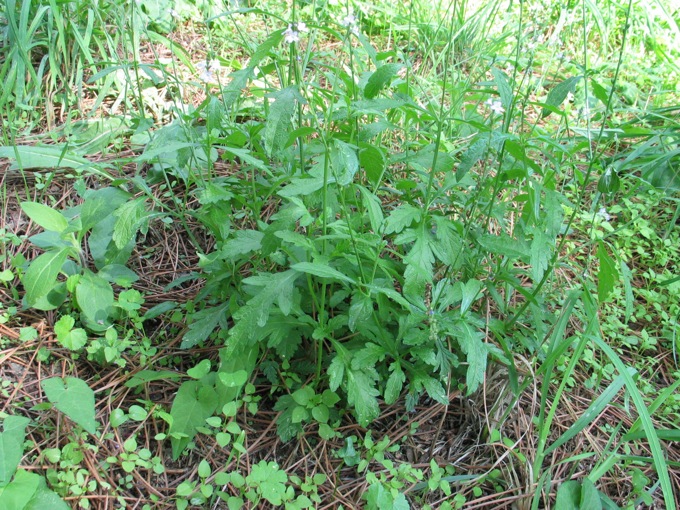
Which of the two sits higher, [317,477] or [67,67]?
[67,67]

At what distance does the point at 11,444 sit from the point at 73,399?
0.19 m

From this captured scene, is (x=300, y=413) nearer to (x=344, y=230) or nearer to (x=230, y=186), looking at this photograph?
(x=344, y=230)

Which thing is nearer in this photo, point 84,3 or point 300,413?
point 300,413

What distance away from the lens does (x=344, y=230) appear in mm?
1684

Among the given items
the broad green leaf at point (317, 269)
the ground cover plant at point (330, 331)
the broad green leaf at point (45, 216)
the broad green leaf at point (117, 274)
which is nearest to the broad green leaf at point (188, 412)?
the ground cover plant at point (330, 331)

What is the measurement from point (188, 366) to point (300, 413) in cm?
51

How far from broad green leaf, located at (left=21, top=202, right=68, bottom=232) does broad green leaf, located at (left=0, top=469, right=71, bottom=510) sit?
86cm

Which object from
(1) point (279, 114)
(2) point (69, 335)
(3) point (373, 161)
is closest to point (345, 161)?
(1) point (279, 114)

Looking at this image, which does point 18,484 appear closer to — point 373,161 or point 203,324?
point 203,324

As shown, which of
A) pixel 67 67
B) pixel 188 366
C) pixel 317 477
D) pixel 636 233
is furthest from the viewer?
pixel 67 67

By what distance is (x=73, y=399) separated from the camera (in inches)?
64.7

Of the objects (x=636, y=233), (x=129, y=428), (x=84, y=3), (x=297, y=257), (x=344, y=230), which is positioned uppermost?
(x=84, y=3)

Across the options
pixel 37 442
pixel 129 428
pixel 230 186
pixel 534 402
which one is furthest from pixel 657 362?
pixel 37 442

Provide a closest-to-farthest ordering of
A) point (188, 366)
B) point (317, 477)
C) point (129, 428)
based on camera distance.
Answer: point (317, 477), point (129, 428), point (188, 366)
